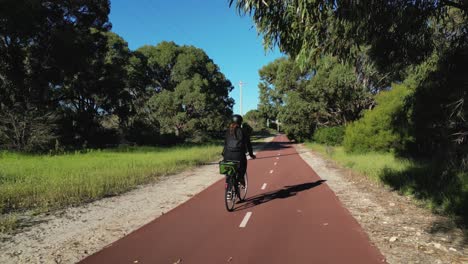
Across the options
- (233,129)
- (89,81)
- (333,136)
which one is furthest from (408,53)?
(333,136)

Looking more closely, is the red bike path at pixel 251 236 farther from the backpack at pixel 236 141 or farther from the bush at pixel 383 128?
the bush at pixel 383 128

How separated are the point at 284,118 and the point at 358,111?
12.0 metres

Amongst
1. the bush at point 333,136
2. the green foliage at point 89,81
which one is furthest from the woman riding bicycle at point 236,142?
the bush at point 333,136

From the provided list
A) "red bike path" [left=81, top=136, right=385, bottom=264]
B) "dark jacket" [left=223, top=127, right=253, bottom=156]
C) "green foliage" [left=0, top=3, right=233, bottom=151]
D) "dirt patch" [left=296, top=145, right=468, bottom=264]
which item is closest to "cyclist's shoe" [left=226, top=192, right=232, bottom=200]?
"red bike path" [left=81, top=136, right=385, bottom=264]

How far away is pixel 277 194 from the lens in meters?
12.3

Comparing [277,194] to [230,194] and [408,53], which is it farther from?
[408,53]

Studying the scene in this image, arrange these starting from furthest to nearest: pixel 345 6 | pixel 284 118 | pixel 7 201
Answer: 1. pixel 284 118
2. pixel 7 201
3. pixel 345 6

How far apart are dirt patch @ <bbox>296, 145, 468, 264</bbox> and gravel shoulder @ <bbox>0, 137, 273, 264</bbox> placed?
4.72 metres

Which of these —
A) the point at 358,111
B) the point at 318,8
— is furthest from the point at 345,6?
the point at 358,111

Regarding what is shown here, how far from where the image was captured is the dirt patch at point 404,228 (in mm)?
6145

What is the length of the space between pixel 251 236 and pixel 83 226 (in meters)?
3.59

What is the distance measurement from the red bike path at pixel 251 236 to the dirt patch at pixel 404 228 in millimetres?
288

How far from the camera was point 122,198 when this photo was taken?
11.7 metres

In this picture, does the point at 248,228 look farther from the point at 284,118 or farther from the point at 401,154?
the point at 284,118
